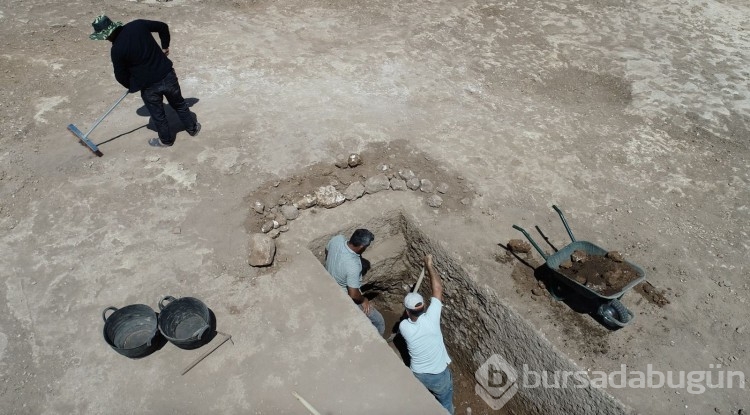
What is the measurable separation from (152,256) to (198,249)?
43 centimetres

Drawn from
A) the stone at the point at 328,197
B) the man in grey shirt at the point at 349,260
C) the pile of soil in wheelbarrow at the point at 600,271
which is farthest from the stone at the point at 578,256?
the stone at the point at 328,197

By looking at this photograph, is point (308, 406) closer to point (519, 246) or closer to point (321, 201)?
point (321, 201)

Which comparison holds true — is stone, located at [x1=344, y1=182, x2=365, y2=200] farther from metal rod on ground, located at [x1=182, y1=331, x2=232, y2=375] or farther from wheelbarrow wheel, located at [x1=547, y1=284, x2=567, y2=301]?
wheelbarrow wheel, located at [x1=547, y1=284, x2=567, y2=301]

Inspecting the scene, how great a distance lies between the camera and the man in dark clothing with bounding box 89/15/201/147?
4.88 metres

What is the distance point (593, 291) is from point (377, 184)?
8.40 ft

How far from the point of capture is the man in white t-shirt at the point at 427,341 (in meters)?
3.98

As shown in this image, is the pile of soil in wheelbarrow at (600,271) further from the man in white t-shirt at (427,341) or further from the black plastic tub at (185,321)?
the black plastic tub at (185,321)

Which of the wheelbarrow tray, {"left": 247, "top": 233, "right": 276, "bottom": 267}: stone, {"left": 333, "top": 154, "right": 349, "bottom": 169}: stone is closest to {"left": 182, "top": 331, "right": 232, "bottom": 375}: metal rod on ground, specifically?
{"left": 247, "top": 233, "right": 276, "bottom": 267}: stone

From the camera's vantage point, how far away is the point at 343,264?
4.43 metres

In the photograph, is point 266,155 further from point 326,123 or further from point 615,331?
point 615,331

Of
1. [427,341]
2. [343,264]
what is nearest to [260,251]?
[343,264]

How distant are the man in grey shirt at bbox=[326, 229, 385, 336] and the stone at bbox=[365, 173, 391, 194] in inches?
37.6

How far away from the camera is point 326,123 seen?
20.2ft

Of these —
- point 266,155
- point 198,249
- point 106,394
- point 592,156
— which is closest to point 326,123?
point 266,155
